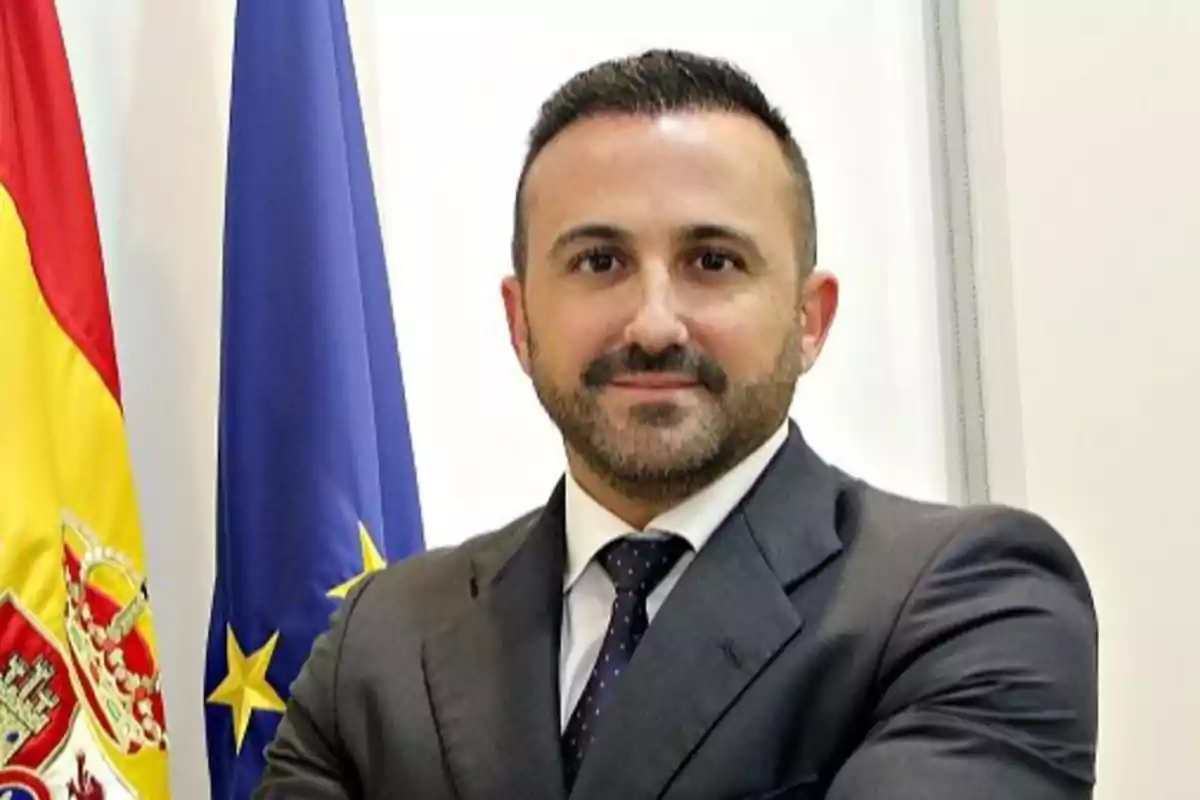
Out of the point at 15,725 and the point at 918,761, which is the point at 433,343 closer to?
the point at 15,725

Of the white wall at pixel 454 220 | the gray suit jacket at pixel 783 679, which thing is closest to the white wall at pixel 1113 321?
the white wall at pixel 454 220

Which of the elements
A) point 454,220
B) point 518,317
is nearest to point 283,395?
point 518,317

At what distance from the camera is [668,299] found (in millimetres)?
1472

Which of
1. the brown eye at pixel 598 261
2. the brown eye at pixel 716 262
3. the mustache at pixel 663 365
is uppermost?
the brown eye at pixel 598 261

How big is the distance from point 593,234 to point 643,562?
352 millimetres

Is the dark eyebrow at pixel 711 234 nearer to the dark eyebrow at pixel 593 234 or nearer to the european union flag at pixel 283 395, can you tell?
the dark eyebrow at pixel 593 234

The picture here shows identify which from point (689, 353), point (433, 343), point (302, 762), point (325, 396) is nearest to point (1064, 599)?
point (689, 353)

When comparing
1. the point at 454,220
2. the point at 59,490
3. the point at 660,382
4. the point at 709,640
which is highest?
the point at 454,220

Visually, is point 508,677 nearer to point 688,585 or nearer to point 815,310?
point 688,585

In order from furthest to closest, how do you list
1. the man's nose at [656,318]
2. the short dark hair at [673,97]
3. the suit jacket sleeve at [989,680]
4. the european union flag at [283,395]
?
the european union flag at [283,395] < the short dark hair at [673,97] < the man's nose at [656,318] < the suit jacket sleeve at [989,680]

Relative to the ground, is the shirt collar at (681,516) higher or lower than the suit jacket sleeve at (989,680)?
higher

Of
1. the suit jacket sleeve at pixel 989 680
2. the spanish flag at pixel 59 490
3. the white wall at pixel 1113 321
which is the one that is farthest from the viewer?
the white wall at pixel 1113 321

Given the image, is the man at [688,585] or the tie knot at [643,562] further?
the tie knot at [643,562]

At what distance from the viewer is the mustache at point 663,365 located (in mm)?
1457
